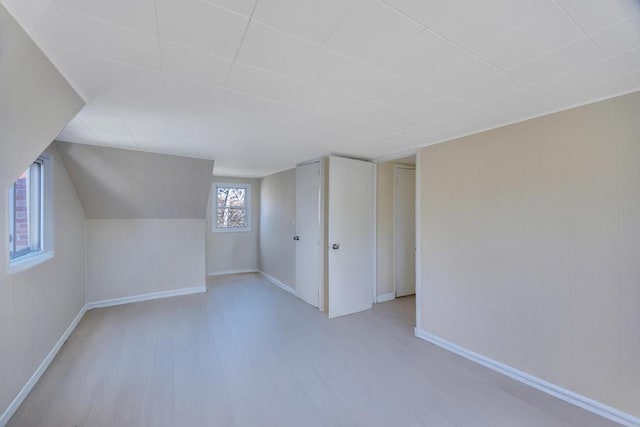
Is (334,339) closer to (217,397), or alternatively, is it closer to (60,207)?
(217,397)

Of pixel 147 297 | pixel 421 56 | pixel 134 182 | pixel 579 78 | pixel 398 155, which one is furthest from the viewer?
pixel 147 297

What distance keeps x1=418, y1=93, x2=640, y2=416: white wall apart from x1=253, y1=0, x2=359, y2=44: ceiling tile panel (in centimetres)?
199

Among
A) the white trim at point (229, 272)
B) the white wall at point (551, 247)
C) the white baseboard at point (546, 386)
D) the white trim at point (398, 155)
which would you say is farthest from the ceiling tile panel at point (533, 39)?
the white trim at point (229, 272)

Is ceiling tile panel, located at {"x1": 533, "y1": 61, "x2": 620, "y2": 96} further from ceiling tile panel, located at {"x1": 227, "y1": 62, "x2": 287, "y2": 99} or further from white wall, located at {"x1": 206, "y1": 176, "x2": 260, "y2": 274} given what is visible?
white wall, located at {"x1": 206, "y1": 176, "x2": 260, "y2": 274}

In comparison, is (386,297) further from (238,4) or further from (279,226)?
(238,4)

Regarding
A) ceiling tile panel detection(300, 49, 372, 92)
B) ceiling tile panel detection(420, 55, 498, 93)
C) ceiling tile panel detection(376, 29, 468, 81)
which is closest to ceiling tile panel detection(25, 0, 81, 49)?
ceiling tile panel detection(300, 49, 372, 92)

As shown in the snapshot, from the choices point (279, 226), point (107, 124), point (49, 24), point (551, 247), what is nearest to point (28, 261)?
point (107, 124)

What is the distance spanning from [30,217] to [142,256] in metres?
1.79

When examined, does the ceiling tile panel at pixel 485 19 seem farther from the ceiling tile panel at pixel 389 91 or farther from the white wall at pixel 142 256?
the white wall at pixel 142 256

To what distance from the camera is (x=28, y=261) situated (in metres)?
2.15

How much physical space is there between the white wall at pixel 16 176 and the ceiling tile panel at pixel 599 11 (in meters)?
2.21

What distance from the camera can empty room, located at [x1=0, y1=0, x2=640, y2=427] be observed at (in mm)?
1180

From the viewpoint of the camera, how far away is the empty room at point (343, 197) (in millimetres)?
1180

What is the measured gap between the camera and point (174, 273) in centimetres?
435
